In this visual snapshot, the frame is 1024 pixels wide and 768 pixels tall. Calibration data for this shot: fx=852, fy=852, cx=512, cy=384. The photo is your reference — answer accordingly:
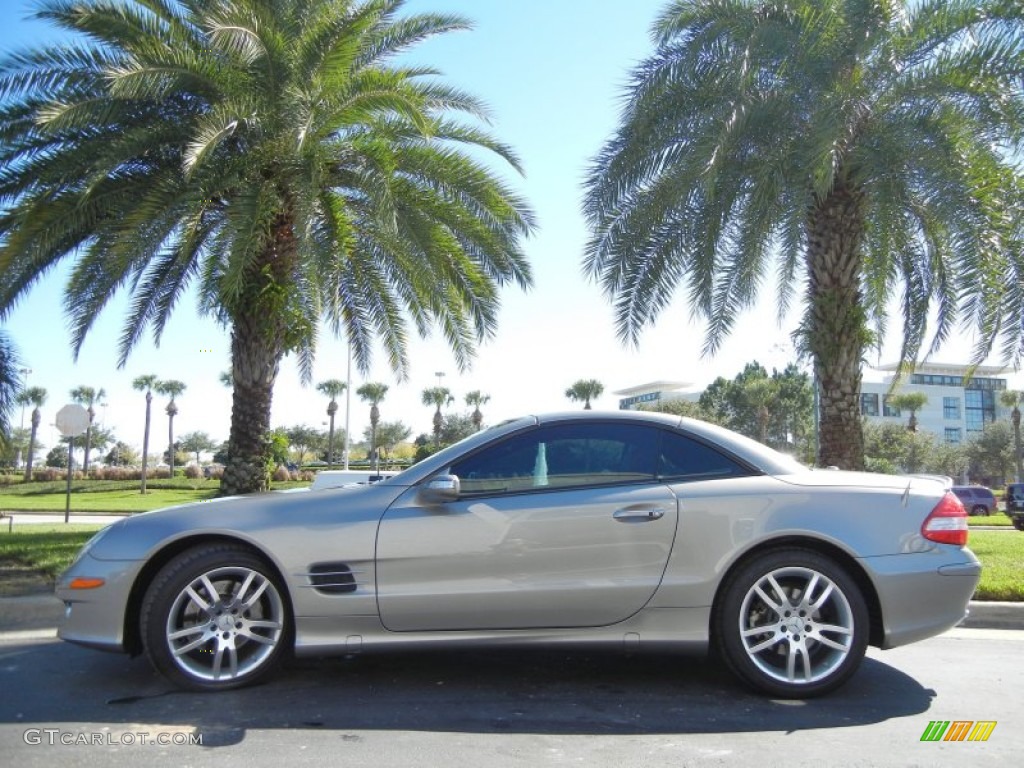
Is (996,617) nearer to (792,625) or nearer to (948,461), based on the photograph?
(792,625)

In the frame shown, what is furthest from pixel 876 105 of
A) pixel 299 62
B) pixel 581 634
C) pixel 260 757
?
pixel 260 757

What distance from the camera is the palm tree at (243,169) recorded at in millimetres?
10031

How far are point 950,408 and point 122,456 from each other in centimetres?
9115

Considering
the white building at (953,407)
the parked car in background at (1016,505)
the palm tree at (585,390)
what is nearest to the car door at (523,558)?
the parked car in background at (1016,505)

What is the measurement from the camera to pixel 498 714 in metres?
4.09

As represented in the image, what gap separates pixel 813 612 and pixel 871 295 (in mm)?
10371

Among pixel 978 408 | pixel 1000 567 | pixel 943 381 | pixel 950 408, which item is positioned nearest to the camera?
pixel 1000 567

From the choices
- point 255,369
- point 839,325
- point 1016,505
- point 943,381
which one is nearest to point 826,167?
point 839,325

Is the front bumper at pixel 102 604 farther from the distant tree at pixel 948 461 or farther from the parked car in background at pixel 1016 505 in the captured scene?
the distant tree at pixel 948 461

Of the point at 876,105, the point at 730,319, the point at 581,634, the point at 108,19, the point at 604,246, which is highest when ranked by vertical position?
the point at 108,19

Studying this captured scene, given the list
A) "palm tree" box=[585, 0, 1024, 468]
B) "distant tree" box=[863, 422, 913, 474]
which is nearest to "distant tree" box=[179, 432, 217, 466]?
"distant tree" box=[863, 422, 913, 474]

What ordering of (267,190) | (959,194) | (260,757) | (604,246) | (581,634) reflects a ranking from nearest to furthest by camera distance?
(260,757) → (581,634) → (959,194) → (267,190) → (604,246)

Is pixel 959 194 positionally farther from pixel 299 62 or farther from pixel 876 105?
pixel 299 62

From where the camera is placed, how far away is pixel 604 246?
1255 cm
